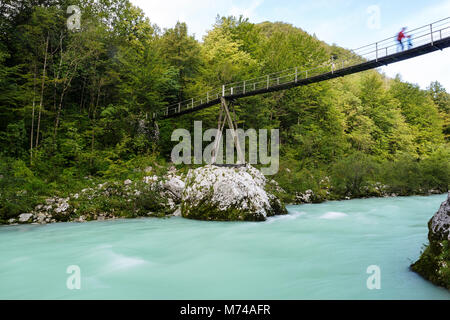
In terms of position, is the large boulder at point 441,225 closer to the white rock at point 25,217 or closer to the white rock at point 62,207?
the white rock at point 62,207

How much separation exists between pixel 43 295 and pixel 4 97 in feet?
44.9

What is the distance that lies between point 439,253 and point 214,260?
3644 millimetres

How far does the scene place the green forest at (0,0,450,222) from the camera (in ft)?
45.8

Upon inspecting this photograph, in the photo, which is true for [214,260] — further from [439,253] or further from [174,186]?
[174,186]

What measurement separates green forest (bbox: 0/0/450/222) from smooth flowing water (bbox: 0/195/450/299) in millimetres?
4682

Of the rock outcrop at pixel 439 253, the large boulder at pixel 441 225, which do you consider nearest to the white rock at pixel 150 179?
the rock outcrop at pixel 439 253

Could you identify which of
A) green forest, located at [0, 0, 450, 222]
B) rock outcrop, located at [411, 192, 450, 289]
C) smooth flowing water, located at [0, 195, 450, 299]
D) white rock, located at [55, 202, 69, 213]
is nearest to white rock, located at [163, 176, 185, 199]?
green forest, located at [0, 0, 450, 222]

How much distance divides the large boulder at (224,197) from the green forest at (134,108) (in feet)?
15.4

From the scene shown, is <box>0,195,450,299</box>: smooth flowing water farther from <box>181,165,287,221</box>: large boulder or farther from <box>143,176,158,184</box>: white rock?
<box>143,176,158,184</box>: white rock

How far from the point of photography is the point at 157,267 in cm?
508

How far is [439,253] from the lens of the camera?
3822 millimetres
